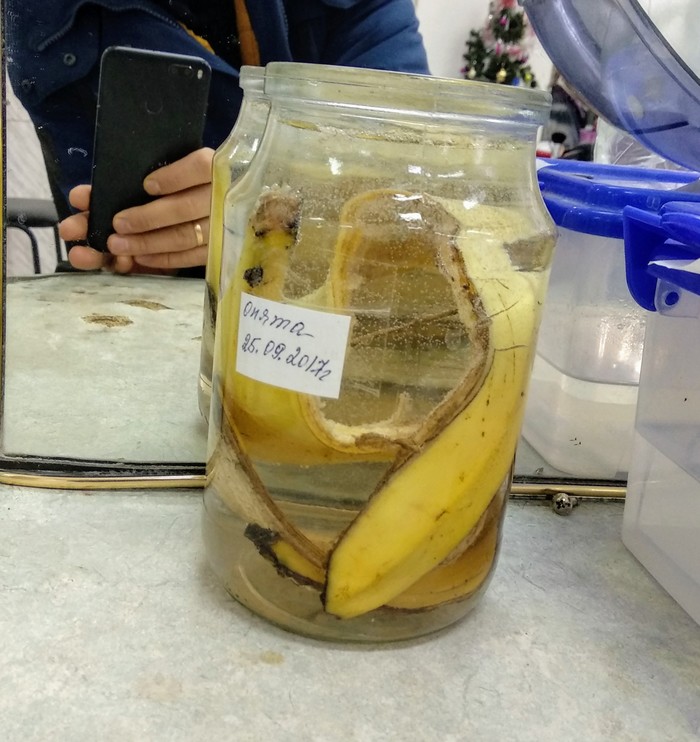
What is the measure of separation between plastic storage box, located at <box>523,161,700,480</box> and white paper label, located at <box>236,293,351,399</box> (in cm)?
21

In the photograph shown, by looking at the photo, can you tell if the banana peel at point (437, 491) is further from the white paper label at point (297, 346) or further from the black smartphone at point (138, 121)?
the black smartphone at point (138, 121)

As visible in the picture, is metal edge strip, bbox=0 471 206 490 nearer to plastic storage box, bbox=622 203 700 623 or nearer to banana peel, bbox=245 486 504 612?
banana peel, bbox=245 486 504 612

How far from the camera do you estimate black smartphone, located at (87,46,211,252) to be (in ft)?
1.20

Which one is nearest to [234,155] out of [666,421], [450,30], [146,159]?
[146,159]

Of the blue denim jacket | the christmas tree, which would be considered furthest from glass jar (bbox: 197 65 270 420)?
the christmas tree

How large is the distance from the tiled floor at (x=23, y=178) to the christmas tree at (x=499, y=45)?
9.3 inches

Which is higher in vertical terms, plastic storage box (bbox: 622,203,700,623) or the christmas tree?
the christmas tree

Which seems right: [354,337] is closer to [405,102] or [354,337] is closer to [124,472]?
[405,102]

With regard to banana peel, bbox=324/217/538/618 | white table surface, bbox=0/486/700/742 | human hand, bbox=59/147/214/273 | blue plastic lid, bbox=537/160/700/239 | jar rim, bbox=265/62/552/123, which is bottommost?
white table surface, bbox=0/486/700/742

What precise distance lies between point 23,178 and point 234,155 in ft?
0.34

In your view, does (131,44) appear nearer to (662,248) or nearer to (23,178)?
(23,178)

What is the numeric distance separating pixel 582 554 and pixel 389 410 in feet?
0.56

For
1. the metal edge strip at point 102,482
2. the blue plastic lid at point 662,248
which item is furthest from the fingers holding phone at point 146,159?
the blue plastic lid at point 662,248

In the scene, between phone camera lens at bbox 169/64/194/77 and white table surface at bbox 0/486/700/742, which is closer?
white table surface at bbox 0/486/700/742
